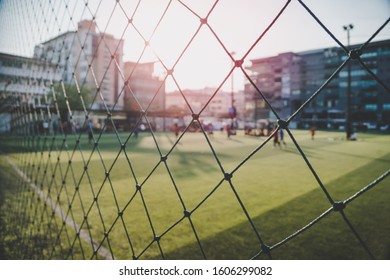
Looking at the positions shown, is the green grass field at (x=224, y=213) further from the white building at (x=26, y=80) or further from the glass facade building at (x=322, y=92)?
the glass facade building at (x=322, y=92)

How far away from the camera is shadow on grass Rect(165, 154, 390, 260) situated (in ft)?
7.36

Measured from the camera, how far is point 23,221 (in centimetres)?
334

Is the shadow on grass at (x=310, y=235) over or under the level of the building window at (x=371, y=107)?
over

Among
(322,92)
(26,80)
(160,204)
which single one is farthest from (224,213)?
(322,92)

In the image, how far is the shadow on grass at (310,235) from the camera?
224 cm

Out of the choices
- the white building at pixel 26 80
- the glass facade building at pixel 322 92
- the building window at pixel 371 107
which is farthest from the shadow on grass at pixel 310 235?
the building window at pixel 371 107

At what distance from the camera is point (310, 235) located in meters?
2.59

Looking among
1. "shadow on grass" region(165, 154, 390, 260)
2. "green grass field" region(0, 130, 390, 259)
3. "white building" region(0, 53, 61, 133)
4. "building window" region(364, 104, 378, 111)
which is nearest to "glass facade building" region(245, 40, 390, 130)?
"building window" region(364, 104, 378, 111)

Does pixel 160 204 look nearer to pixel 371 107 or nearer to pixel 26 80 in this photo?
pixel 26 80

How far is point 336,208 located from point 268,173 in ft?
17.1

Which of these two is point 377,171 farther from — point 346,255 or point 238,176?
point 346,255

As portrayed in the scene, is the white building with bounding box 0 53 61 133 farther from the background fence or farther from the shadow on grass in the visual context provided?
the shadow on grass
